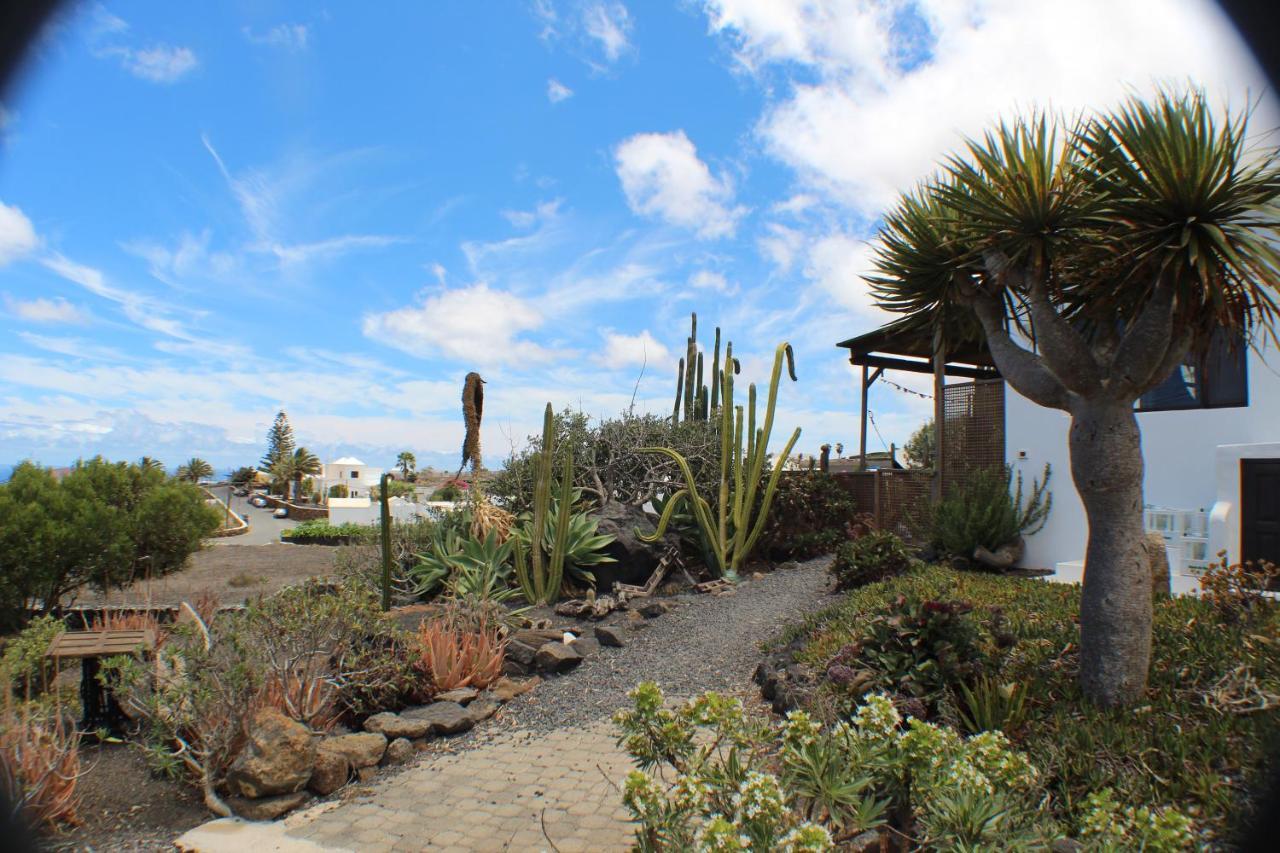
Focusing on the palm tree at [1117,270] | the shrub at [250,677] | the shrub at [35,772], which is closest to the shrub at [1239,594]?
the palm tree at [1117,270]

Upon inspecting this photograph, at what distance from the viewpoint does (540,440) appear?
14305mm

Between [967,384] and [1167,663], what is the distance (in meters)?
7.66

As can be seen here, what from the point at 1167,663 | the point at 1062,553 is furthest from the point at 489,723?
the point at 1062,553

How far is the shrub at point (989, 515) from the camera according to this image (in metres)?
10.7

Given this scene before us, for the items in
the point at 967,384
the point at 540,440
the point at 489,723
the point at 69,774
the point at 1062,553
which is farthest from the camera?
the point at 540,440

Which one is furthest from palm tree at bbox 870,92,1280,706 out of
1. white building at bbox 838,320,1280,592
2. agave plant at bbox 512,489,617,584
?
agave plant at bbox 512,489,617,584

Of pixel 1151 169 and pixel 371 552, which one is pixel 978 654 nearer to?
pixel 1151 169

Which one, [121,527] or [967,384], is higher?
[967,384]

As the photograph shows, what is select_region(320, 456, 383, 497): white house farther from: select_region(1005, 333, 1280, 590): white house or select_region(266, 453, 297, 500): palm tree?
select_region(1005, 333, 1280, 590): white house

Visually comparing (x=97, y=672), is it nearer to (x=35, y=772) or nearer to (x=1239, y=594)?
(x=35, y=772)

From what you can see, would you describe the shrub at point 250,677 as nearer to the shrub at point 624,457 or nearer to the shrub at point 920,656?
the shrub at point 920,656

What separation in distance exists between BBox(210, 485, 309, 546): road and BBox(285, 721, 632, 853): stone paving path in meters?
15.6

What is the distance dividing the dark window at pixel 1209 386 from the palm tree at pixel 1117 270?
434 centimetres

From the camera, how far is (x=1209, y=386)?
9.33m
